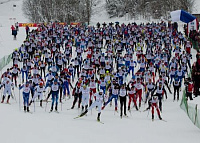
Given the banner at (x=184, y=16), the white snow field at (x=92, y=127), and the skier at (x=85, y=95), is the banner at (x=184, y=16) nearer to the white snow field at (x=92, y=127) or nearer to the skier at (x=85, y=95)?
the white snow field at (x=92, y=127)

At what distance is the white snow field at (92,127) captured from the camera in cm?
1310

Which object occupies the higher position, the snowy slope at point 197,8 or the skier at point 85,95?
the snowy slope at point 197,8

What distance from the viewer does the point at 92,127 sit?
1494cm

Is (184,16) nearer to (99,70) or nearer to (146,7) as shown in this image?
(99,70)

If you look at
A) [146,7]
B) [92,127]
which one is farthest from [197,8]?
[92,127]

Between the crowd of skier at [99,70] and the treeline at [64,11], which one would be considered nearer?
the crowd of skier at [99,70]

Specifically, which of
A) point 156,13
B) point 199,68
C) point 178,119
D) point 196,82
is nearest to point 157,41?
point 199,68

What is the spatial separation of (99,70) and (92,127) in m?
9.02

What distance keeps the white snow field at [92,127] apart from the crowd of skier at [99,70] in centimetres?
59

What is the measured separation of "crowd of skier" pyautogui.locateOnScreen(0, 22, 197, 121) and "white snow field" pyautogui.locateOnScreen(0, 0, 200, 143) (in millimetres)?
591

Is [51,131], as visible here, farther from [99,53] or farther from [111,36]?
[111,36]

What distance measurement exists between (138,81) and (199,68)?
4948 mm

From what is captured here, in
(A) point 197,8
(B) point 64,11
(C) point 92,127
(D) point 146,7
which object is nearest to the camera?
(C) point 92,127

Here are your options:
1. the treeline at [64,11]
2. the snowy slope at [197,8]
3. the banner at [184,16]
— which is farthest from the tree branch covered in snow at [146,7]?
the banner at [184,16]
